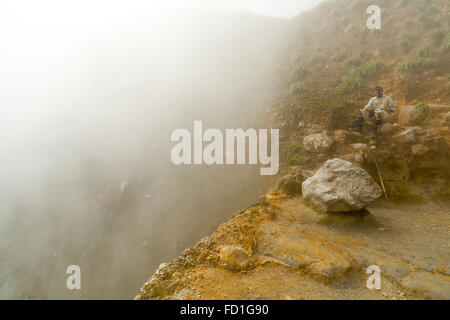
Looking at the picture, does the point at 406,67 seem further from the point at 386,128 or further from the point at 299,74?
the point at 299,74

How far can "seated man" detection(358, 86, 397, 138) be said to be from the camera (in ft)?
23.3

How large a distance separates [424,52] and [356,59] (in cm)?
315

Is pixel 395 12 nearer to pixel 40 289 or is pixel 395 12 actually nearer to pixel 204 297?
pixel 204 297

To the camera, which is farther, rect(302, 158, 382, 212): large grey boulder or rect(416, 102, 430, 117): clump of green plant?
rect(416, 102, 430, 117): clump of green plant

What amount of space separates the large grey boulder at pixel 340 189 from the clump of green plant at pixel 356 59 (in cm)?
1052

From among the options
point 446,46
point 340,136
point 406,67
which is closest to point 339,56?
point 406,67

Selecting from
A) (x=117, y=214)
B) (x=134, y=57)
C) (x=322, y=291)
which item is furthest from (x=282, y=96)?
(x=134, y=57)

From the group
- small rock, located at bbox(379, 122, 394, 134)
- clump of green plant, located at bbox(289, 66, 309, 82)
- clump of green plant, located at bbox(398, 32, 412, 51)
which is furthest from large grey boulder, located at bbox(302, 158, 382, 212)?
clump of green plant, located at bbox(398, 32, 412, 51)

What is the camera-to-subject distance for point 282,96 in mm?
13266

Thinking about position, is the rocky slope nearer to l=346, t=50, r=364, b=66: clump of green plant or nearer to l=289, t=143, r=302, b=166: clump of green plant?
l=289, t=143, r=302, b=166: clump of green plant

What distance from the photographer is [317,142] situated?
26.1ft

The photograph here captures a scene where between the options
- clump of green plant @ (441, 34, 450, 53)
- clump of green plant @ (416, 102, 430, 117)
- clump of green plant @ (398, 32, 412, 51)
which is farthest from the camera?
clump of green plant @ (398, 32, 412, 51)

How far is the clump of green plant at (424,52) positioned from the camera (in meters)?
10.0

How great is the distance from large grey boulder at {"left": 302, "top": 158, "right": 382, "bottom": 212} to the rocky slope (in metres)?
0.28
